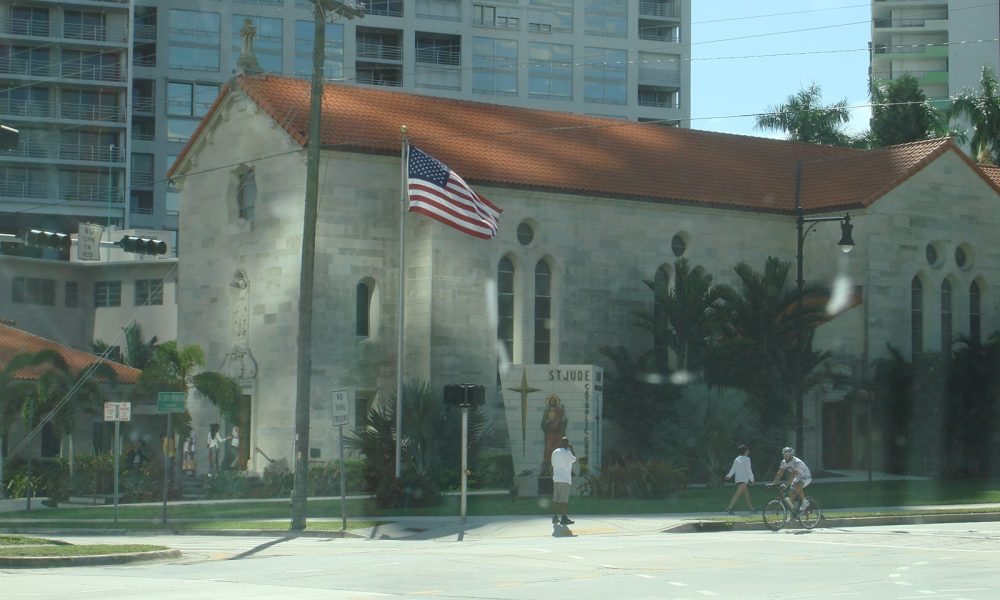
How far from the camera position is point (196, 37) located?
8831 cm

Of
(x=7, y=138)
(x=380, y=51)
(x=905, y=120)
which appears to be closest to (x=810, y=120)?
(x=905, y=120)

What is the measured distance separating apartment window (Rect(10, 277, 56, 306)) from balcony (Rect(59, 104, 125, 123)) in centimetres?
1468

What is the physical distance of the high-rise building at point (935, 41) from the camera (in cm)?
10875

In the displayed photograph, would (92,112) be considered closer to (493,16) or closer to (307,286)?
(493,16)

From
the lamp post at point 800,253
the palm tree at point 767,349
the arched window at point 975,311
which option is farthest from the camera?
the arched window at point 975,311

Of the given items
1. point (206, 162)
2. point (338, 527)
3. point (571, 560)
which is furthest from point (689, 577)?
point (206, 162)

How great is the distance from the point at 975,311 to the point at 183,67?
5248cm

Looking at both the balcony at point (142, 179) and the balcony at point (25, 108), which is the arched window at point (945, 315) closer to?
the balcony at point (142, 179)

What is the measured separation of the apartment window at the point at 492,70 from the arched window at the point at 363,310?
162ft

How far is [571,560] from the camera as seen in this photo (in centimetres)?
2150

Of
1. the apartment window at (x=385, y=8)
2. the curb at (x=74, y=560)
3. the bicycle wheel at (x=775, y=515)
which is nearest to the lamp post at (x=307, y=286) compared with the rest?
the curb at (x=74, y=560)

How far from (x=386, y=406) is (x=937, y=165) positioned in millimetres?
22398

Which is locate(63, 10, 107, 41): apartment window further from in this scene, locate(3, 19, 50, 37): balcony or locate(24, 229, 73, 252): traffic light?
locate(24, 229, 73, 252): traffic light

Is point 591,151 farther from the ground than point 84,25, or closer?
closer
